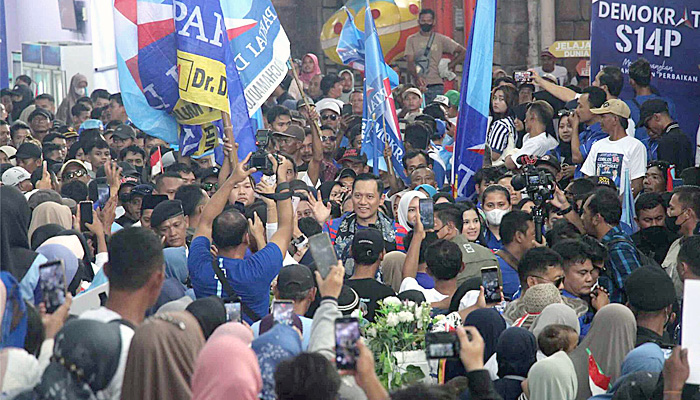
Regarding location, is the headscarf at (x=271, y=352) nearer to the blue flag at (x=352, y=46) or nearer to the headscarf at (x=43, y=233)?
the headscarf at (x=43, y=233)

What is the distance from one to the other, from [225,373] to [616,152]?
242 inches

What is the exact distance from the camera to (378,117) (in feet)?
33.4

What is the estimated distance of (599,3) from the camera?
431 inches

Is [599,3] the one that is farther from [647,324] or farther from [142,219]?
[647,324]

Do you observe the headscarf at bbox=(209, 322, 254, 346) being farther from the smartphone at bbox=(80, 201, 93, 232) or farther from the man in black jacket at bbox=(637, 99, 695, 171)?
the man in black jacket at bbox=(637, 99, 695, 171)

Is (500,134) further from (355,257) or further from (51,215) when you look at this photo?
(51,215)

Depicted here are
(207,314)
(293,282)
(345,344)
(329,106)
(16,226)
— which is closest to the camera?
(345,344)

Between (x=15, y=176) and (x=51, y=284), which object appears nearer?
(x=51, y=284)

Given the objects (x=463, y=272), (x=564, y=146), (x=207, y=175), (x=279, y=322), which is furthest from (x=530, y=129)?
(x=279, y=322)

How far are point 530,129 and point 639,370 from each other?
223 inches

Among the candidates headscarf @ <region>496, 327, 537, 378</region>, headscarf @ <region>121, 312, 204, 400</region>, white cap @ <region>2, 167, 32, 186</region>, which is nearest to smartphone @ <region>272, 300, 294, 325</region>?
headscarf @ <region>121, 312, 204, 400</region>

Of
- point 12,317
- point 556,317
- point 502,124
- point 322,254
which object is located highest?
point 502,124

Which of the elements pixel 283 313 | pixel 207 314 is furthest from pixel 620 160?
pixel 283 313

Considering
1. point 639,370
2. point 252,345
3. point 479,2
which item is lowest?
point 639,370
